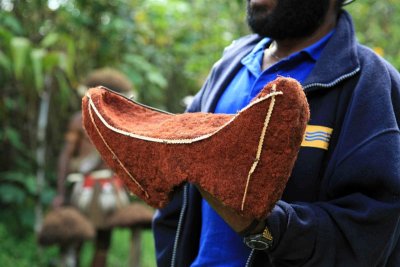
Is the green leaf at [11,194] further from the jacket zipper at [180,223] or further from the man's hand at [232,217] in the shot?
the man's hand at [232,217]

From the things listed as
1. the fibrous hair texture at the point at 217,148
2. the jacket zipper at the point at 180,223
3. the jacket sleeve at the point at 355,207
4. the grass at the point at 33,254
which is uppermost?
the fibrous hair texture at the point at 217,148

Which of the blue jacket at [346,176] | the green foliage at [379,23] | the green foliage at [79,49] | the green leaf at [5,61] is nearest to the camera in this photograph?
the blue jacket at [346,176]

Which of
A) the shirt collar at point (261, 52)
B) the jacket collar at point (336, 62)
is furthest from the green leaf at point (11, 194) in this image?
the jacket collar at point (336, 62)

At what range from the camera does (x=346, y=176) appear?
141 centimetres

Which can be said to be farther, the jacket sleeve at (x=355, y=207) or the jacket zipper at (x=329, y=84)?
the jacket zipper at (x=329, y=84)

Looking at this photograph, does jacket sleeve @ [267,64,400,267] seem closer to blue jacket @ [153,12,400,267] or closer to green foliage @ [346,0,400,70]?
blue jacket @ [153,12,400,267]

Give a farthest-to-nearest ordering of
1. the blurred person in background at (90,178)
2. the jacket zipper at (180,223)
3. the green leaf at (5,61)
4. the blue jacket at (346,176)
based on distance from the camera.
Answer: the green leaf at (5,61), the blurred person in background at (90,178), the jacket zipper at (180,223), the blue jacket at (346,176)

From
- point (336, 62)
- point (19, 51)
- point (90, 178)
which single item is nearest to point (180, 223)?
point (336, 62)

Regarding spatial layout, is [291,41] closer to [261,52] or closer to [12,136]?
[261,52]

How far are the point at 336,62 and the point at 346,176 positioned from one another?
0.32 m

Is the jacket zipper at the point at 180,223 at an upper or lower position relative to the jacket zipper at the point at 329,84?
lower

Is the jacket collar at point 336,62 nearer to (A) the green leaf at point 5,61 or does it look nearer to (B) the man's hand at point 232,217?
(B) the man's hand at point 232,217

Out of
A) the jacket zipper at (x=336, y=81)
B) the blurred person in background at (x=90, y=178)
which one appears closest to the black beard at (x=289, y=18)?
the jacket zipper at (x=336, y=81)

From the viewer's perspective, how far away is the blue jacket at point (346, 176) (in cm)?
137
